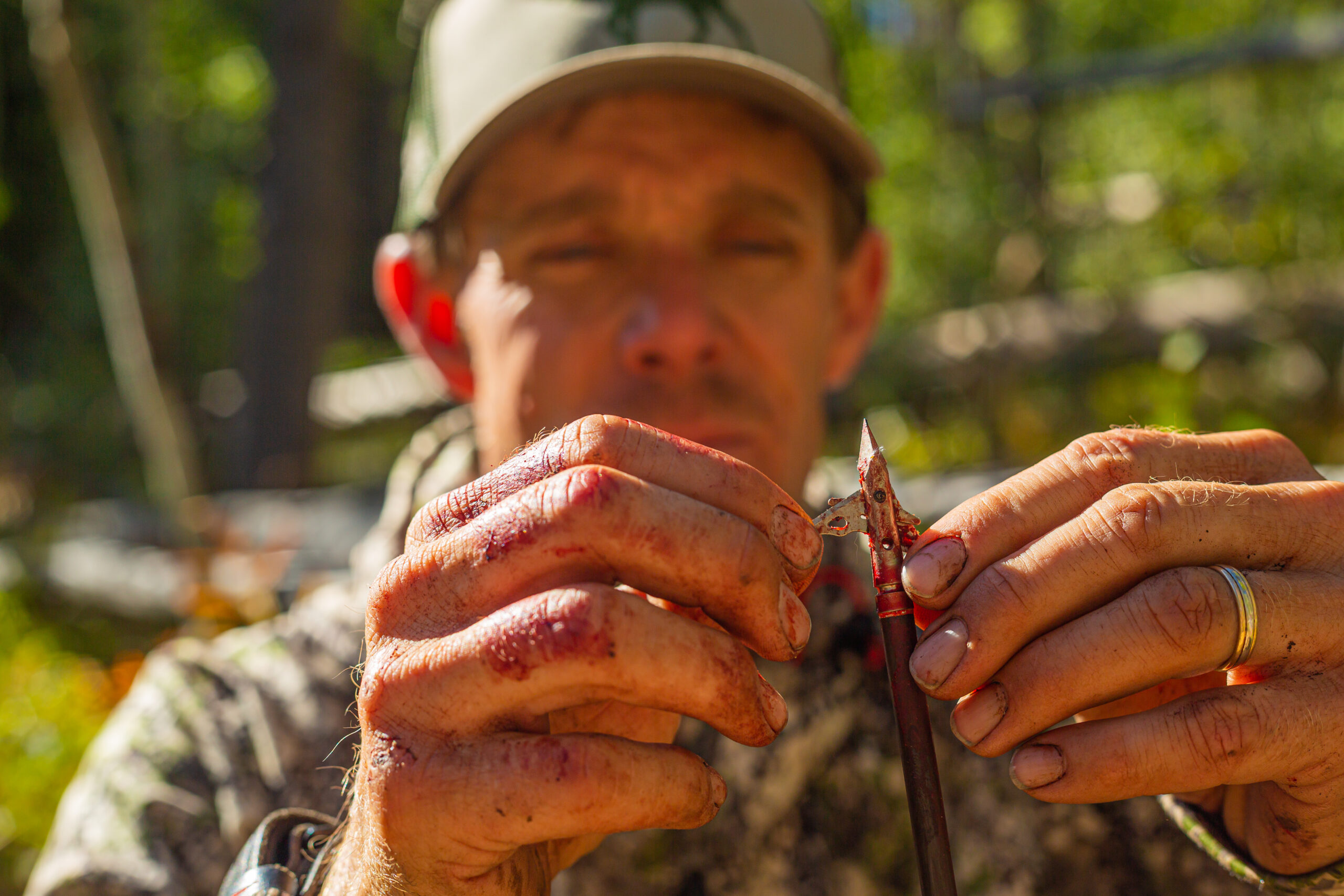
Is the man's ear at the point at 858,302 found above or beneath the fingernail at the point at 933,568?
above

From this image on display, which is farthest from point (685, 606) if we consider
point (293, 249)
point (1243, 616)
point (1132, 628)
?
point (293, 249)

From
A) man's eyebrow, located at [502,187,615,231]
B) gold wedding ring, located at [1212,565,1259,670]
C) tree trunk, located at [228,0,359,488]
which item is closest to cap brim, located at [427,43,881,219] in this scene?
man's eyebrow, located at [502,187,615,231]

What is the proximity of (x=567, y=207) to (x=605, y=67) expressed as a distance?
0.33 metres

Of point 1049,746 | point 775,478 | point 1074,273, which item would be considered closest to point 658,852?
point 775,478

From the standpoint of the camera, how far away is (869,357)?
837 centimetres

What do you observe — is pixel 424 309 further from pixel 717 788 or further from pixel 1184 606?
pixel 1184 606

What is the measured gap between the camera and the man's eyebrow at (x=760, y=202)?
6.97 feet

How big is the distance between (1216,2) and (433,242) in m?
14.2

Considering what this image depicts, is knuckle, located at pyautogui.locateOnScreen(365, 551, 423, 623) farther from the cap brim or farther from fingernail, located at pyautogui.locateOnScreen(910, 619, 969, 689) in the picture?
the cap brim

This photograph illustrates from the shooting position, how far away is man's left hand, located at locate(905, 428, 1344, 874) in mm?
1112

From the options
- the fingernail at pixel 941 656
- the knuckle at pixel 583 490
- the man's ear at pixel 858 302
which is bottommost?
the fingernail at pixel 941 656

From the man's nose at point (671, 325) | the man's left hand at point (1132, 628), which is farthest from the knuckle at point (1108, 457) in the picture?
the man's nose at point (671, 325)

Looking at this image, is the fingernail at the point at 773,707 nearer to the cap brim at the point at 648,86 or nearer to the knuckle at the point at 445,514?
the knuckle at the point at 445,514

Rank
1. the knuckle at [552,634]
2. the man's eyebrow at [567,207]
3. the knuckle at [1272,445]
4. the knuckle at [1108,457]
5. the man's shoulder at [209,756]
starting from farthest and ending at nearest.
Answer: the man's eyebrow at [567,207]
the man's shoulder at [209,756]
the knuckle at [1272,445]
the knuckle at [1108,457]
the knuckle at [552,634]
